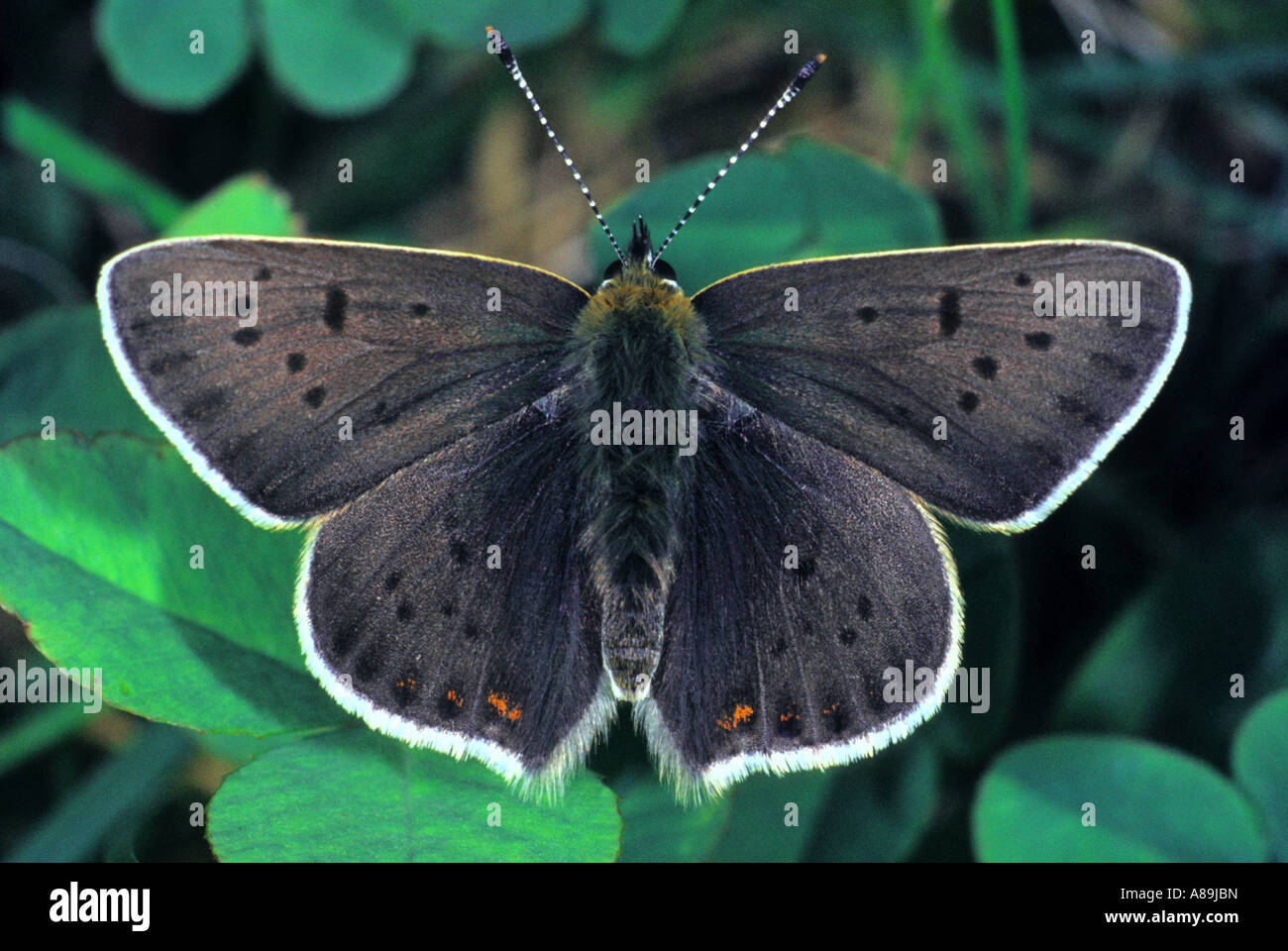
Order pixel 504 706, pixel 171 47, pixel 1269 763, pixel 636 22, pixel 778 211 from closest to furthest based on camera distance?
pixel 504 706, pixel 1269 763, pixel 778 211, pixel 636 22, pixel 171 47

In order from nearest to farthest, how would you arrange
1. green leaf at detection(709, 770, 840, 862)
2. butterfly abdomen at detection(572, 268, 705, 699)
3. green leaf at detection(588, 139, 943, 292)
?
butterfly abdomen at detection(572, 268, 705, 699) < green leaf at detection(709, 770, 840, 862) < green leaf at detection(588, 139, 943, 292)

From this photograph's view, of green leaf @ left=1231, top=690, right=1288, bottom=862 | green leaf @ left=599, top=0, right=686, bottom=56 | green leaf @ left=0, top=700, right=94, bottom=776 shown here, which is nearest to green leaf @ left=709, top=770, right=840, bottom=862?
green leaf @ left=1231, top=690, right=1288, bottom=862

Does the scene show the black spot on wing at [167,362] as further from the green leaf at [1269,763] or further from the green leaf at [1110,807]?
the green leaf at [1269,763]

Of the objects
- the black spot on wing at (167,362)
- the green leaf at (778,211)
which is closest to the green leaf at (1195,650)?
the green leaf at (778,211)

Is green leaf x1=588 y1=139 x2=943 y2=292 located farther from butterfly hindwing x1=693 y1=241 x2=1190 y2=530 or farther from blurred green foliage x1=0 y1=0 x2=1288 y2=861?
butterfly hindwing x1=693 y1=241 x2=1190 y2=530

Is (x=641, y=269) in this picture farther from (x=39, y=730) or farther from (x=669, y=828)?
(x=39, y=730)

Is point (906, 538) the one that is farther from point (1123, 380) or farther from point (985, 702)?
point (985, 702)

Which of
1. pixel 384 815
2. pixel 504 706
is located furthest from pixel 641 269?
pixel 384 815
